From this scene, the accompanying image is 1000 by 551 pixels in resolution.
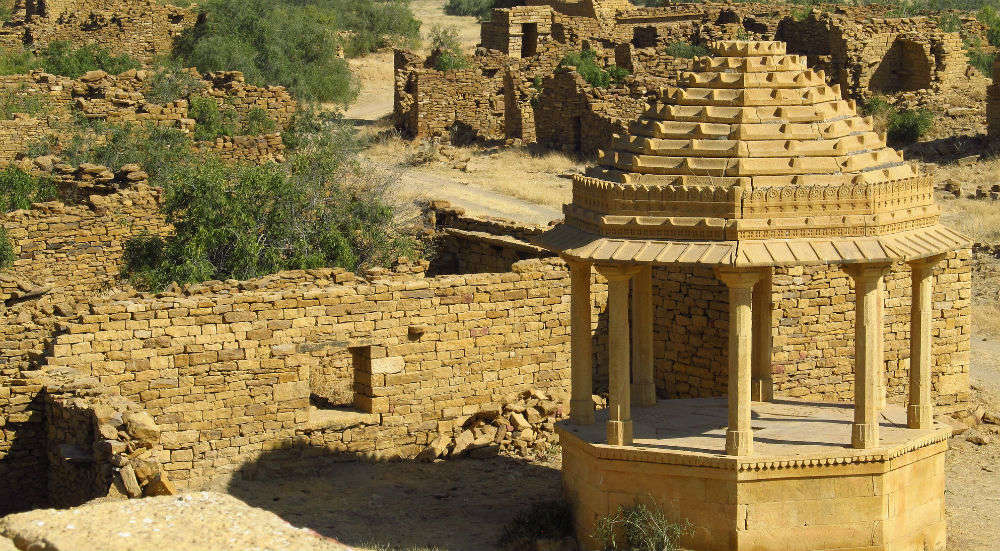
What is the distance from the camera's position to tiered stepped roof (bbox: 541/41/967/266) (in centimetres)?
1274

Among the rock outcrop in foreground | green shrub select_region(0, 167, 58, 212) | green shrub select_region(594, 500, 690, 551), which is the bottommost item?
green shrub select_region(594, 500, 690, 551)

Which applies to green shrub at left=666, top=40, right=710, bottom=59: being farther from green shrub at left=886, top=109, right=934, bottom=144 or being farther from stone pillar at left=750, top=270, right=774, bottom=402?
stone pillar at left=750, top=270, right=774, bottom=402

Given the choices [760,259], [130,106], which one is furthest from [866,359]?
[130,106]

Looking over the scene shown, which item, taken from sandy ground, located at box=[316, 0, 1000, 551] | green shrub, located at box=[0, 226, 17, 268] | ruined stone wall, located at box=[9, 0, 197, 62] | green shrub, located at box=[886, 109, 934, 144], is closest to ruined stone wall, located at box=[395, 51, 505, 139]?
ruined stone wall, located at box=[9, 0, 197, 62]

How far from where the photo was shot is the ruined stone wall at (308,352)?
15156 mm

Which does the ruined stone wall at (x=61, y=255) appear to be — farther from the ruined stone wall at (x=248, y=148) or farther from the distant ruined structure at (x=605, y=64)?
the distant ruined structure at (x=605, y=64)

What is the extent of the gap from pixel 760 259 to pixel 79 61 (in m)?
23.0

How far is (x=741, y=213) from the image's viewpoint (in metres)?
12.8

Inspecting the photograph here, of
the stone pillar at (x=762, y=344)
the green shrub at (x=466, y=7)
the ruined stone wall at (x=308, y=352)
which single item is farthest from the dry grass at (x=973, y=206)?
the green shrub at (x=466, y=7)

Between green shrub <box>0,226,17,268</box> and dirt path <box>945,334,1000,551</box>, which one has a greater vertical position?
green shrub <box>0,226,17,268</box>

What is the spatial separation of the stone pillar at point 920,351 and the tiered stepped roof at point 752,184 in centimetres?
49

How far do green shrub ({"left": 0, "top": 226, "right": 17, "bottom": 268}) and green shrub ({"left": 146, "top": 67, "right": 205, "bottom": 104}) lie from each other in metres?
8.65

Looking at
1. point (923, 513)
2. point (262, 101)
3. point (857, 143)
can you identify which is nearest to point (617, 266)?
point (857, 143)

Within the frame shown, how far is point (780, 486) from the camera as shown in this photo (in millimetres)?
12930
